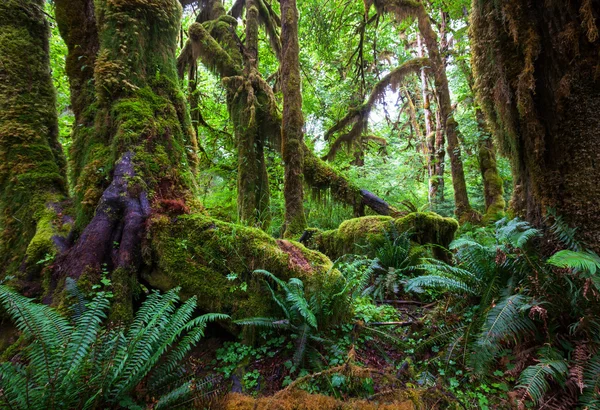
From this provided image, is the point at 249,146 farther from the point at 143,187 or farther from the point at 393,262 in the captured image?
the point at 143,187

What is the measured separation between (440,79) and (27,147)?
8694 millimetres

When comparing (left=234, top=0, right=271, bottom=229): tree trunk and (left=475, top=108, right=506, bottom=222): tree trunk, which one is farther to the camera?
(left=475, top=108, right=506, bottom=222): tree trunk

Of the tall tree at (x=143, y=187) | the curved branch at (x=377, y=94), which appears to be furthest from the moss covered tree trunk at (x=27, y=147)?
the curved branch at (x=377, y=94)

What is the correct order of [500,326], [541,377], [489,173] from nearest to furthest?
[541,377] < [500,326] < [489,173]

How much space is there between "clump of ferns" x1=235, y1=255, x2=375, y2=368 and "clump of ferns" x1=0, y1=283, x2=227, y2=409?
67 centimetres

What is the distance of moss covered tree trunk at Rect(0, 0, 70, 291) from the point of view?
133 inches

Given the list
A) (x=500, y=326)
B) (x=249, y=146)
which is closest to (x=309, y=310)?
(x=500, y=326)

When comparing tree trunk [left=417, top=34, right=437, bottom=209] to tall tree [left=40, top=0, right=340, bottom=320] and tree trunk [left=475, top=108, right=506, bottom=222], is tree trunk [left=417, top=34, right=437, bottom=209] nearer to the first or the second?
tree trunk [left=475, top=108, right=506, bottom=222]

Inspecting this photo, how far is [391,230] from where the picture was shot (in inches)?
228

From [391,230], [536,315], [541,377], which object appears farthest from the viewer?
[391,230]

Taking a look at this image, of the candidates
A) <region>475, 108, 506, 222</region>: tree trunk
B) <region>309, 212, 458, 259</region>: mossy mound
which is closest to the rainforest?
<region>309, 212, 458, 259</region>: mossy mound

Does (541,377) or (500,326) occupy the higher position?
(500,326)

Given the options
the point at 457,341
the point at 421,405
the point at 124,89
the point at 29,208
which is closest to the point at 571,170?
the point at 457,341

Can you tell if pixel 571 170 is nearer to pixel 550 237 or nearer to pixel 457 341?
pixel 550 237
